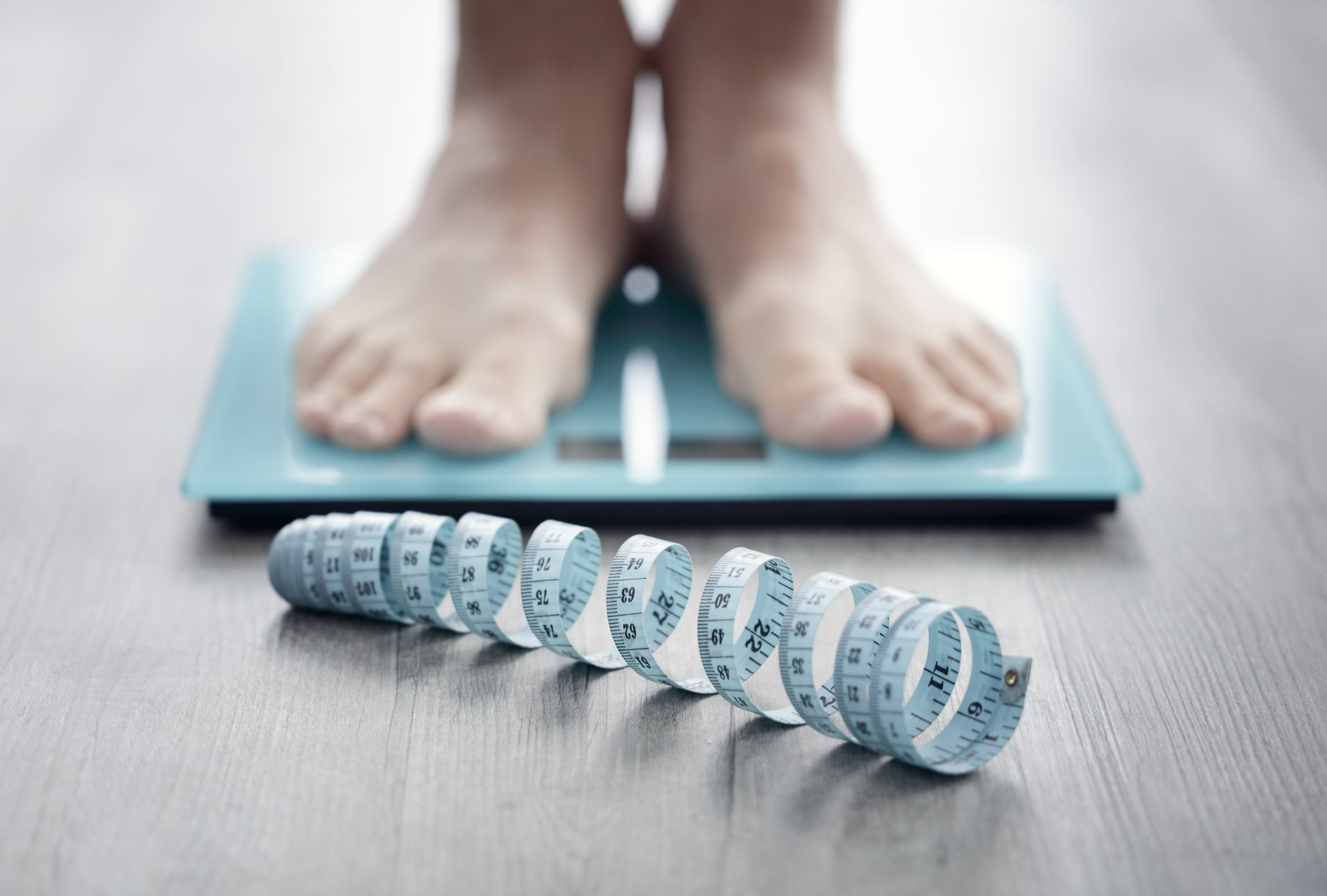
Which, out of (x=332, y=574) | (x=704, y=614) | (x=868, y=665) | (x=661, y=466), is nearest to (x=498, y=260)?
(x=661, y=466)

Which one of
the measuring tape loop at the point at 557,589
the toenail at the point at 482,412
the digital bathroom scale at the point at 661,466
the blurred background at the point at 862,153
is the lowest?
the blurred background at the point at 862,153

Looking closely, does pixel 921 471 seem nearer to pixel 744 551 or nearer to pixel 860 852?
pixel 744 551

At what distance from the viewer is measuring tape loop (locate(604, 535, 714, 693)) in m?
1.03

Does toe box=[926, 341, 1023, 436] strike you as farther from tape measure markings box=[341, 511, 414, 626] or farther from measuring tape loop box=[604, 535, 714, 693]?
tape measure markings box=[341, 511, 414, 626]

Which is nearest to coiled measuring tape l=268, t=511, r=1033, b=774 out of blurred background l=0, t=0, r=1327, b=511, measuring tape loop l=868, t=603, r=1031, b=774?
measuring tape loop l=868, t=603, r=1031, b=774

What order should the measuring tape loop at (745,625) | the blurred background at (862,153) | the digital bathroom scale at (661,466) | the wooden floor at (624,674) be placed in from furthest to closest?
1. the blurred background at (862,153)
2. the digital bathroom scale at (661,466)
3. the measuring tape loop at (745,625)
4. the wooden floor at (624,674)

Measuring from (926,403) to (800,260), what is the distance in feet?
0.69

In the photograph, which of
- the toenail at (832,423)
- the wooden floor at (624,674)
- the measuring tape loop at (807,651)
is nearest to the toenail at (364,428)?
the wooden floor at (624,674)

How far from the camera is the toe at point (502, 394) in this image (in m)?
1.28

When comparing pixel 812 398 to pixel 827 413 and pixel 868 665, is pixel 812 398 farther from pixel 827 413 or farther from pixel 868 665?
pixel 868 665

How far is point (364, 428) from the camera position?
1.29 m

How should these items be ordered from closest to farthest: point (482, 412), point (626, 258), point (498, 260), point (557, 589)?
1. point (557, 589)
2. point (482, 412)
3. point (498, 260)
4. point (626, 258)

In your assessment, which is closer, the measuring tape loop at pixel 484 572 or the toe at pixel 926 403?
the measuring tape loop at pixel 484 572

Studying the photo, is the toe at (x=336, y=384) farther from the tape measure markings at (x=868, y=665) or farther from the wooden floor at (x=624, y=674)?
the tape measure markings at (x=868, y=665)
